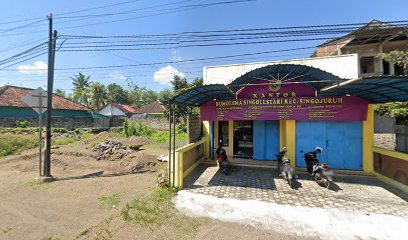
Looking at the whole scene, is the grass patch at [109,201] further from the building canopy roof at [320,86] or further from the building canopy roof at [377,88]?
the building canopy roof at [377,88]

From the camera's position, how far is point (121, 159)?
1095 centimetres

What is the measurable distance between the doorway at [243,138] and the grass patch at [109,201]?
19.2 feet

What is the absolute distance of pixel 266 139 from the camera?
9.11 metres

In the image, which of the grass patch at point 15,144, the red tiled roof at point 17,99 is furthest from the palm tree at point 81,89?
the grass patch at point 15,144

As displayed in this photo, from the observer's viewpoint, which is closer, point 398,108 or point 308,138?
point 398,108

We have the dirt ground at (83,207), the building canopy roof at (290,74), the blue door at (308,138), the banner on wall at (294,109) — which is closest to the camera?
the dirt ground at (83,207)

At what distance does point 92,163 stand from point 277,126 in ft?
32.0

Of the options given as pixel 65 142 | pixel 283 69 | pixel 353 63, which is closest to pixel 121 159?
pixel 65 142

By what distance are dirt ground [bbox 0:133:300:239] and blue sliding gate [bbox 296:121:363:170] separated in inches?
203

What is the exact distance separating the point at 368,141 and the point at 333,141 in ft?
3.77

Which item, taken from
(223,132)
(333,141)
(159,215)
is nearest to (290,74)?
(333,141)

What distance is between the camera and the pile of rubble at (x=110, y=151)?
11180 millimetres

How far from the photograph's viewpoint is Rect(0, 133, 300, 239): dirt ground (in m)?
4.02

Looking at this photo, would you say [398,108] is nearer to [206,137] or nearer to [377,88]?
[377,88]
